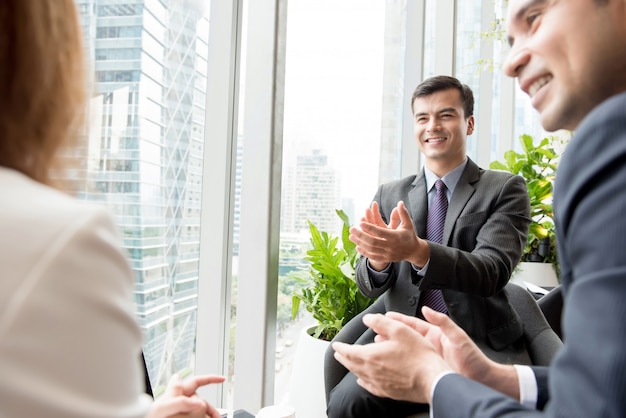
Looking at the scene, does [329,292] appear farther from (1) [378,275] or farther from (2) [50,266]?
(2) [50,266]

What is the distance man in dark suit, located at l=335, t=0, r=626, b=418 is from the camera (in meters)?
0.56

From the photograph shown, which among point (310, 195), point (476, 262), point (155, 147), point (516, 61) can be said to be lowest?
point (476, 262)

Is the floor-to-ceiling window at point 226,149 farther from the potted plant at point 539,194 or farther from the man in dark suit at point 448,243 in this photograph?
the potted plant at point 539,194

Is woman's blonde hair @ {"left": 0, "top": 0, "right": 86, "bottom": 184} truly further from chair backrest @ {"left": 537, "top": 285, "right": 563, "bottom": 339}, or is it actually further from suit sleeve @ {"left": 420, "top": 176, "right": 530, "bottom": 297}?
chair backrest @ {"left": 537, "top": 285, "right": 563, "bottom": 339}

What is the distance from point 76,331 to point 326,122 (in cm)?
239

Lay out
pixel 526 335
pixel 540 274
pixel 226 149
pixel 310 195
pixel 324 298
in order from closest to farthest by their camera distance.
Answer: pixel 526 335 < pixel 226 149 < pixel 324 298 < pixel 310 195 < pixel 540 274

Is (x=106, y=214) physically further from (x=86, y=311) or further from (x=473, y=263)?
(x=473, y=263)

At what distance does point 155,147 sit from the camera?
1660mm

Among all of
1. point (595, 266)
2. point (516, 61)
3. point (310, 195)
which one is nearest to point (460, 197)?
point (310, 195)

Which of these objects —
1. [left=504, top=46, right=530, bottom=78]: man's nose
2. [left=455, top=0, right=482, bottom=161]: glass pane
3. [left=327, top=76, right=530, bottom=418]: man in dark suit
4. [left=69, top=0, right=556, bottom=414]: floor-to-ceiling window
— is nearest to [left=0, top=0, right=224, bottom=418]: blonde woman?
[left=69, top=0, right=556, bottom=414]: floor-to-ceiling window

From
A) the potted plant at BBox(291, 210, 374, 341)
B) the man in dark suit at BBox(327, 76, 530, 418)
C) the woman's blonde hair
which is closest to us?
the woman's blonde hair

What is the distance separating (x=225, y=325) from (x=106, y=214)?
169 cm

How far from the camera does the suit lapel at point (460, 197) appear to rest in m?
1.99

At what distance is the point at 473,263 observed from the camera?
1.78m
